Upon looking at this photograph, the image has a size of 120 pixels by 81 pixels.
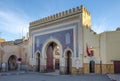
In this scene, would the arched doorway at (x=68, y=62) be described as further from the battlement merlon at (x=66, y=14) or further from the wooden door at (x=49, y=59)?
the battlement merlon at (x=66, y=14)

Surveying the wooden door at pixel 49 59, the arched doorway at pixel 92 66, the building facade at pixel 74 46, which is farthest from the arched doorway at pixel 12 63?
the arched doorway at pixel 92 66

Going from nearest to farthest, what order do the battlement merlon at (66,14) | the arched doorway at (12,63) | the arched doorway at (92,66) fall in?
the arched doorway at (92,66) < the battlement merlon at (66,14) < the arched doorway at (12,63)

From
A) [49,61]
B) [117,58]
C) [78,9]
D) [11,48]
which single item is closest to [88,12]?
[78,9]

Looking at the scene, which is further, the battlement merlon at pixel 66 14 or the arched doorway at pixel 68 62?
the arched doorway at pixel 68 62

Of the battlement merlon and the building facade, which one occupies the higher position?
the battlement merlon

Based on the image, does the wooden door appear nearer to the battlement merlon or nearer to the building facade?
the building facade

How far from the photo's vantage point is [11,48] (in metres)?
28.9

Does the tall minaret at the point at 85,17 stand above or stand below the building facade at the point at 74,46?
above

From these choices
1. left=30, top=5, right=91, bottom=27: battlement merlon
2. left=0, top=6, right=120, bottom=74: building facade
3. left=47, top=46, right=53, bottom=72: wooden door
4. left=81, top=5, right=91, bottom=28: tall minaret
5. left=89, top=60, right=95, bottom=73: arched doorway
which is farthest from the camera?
left=47, top=46, right=53, bottom=72: wooden door

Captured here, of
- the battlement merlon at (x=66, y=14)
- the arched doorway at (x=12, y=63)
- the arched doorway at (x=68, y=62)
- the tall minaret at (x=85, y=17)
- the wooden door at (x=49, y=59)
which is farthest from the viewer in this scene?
the arched doorway at (x=12, y=63)

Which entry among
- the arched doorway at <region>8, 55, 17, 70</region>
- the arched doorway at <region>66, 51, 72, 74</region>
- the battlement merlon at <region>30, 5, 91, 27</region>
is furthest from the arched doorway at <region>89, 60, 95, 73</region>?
the arched doorway at <region>8, 55, 17, 70</region>

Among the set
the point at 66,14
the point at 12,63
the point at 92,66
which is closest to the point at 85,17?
the point at 66,14

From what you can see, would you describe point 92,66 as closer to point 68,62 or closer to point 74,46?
point 74,46

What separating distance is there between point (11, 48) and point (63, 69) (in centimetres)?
1019
